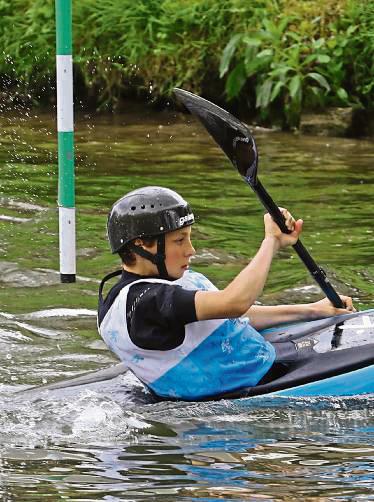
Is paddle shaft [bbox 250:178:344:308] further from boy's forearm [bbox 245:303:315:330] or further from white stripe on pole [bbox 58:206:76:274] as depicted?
white stripe on pole [bbox 58:206:76:274]

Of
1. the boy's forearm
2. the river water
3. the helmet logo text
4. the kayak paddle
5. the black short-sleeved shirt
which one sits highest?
the kayak paddle

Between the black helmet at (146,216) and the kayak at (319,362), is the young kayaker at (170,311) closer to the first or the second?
the black helmet at (146,216)

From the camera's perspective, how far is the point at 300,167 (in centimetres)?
1056

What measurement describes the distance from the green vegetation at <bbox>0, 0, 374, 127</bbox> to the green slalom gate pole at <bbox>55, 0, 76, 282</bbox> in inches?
203

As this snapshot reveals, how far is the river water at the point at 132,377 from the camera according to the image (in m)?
4.32

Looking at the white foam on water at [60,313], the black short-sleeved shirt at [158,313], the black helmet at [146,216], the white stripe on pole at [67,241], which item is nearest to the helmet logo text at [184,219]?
the black helmet at [146,216]

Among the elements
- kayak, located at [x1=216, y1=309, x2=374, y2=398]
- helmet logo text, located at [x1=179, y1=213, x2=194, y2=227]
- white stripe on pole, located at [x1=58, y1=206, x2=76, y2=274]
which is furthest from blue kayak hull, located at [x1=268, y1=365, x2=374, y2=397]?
white stripe on pole, located at [x1=58, y1=206, x2=76, y2=274]

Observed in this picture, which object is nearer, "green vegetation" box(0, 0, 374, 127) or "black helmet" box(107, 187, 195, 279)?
"black helmet" box(107, 187, 195, 279)

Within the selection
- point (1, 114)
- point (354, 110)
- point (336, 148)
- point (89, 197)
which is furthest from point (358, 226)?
point (1, 114)

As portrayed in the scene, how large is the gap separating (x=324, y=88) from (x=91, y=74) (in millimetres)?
2817

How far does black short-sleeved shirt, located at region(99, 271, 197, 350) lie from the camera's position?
15.1 ft

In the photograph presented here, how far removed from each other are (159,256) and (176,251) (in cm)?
6

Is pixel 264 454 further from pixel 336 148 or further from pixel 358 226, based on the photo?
pixel 336 148

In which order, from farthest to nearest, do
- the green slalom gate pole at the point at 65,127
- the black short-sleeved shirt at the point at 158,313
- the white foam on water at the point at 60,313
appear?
the green slalom gate pole at the point at 65,127, the white foam on water at the point at 60,313, the black short-sleeved shirt at the point at 158,313
